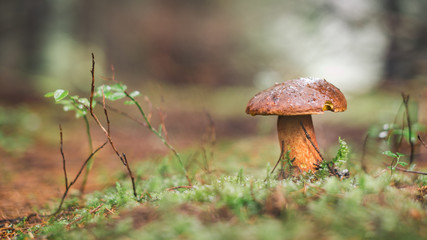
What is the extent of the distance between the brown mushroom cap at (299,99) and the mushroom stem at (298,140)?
0.28 metres

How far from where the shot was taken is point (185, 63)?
A: 11.6 m

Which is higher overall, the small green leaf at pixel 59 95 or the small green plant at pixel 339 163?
the small green leaf at pixel 59 95

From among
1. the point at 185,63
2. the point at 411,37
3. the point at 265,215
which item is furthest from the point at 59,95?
the point at 185,63

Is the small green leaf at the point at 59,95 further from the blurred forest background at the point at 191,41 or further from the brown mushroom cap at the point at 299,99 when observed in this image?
the blurred forest background at the point at 191,41

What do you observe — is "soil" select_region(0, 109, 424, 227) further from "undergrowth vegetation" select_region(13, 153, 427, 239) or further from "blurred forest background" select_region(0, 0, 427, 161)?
"undergrowth vegetation" select_region(13, 153, 427, 239)

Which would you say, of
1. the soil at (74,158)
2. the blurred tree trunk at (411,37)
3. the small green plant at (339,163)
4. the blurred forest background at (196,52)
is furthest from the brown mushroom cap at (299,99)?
the blurred tree trunk at (411,37)

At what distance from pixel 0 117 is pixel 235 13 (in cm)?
1064

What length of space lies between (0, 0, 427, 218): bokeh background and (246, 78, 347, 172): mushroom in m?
0.76

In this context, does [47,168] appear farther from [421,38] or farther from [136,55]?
[136,55]

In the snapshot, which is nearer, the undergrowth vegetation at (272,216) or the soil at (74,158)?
the undergrowth vegetation at (272,216)

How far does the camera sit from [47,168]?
3.57 metres

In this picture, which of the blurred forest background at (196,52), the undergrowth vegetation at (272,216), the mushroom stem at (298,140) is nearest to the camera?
the undergrowth vegetation at (272,216)

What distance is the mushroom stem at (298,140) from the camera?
80.9 inches

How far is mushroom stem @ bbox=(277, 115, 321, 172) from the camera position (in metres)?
2.05
